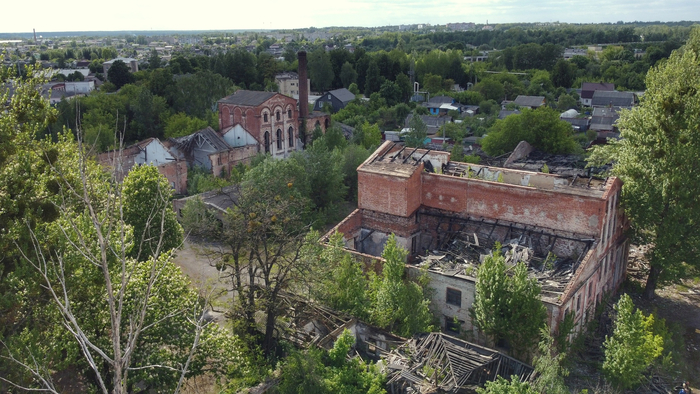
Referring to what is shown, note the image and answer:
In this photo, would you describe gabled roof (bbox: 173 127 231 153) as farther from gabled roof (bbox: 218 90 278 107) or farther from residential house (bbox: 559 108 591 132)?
residential house (bbox: 559 108 591 132)

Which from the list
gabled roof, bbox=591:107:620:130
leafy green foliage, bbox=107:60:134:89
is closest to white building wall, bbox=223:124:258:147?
leafy green foliage, bbox=107:60:134:89

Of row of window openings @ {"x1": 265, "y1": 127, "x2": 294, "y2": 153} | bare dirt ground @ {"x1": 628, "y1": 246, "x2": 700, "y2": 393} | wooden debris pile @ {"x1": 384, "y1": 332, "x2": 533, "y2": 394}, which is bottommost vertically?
bare dirt ground @ {"x1": 628, "y1": 246, "x2": 700, "y2": 393}

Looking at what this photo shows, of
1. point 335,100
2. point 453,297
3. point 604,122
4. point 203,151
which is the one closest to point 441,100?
point 335,100

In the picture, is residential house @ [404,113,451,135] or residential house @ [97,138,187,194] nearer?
residential house @ [97,138,187,194]

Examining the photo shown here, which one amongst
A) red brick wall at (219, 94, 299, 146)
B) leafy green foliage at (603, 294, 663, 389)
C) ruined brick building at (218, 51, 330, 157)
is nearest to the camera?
leafy green foliage at (603, 294, 663, 389)

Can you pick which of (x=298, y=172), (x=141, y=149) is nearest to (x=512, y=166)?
(x=298, y=172)

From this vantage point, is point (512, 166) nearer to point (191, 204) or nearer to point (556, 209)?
point (556, 209)
